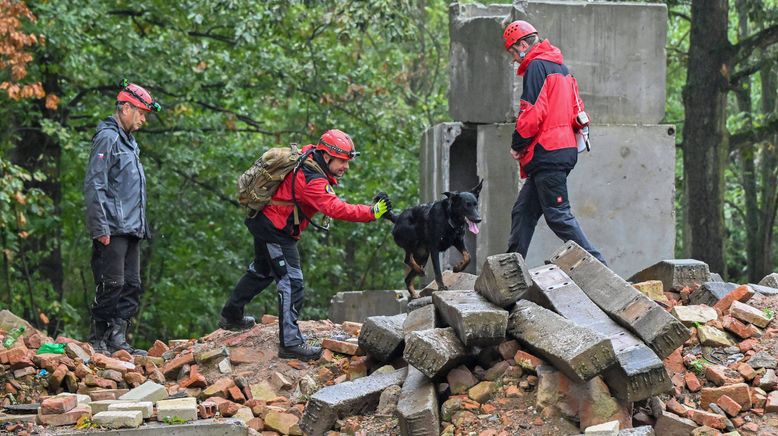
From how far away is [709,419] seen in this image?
6.15m

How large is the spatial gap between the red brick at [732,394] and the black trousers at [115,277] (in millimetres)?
4650

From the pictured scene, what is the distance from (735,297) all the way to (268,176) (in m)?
3.68

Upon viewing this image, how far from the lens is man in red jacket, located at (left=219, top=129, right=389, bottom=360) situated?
7.87 metres

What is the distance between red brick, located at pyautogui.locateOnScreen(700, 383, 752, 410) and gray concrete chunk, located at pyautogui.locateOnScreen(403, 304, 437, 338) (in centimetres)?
187

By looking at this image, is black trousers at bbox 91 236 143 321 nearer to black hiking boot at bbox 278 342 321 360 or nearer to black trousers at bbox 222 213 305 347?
black trousers at bbox 222 213 305 347

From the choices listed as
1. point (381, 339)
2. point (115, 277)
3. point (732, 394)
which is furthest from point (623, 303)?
point (115, 277)

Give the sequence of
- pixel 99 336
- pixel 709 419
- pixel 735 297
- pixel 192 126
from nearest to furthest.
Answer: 1. pixel 709 419
2. pixel 735 297
3. pixel 99 336
4. pixel 192 126

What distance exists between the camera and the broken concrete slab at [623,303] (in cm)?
648

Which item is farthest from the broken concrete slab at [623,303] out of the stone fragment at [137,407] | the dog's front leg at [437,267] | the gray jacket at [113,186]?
the gray jacket at [113,186]

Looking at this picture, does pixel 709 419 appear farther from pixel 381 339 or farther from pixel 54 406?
pixel 54 406

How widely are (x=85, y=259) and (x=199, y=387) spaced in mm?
11877

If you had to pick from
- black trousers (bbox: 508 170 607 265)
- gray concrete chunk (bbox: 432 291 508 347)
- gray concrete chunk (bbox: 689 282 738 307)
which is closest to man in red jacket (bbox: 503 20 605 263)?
black trousers (bbox: 508 170 607 265)

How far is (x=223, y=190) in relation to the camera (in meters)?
18.5

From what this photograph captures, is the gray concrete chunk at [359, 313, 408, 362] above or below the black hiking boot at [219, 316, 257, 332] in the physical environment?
above
